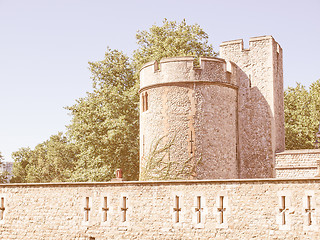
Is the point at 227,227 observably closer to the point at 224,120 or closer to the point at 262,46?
the point at 224,120

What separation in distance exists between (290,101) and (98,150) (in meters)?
15.7

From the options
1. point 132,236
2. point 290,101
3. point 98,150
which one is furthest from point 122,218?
point 290,101

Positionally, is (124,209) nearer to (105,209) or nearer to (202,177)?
(105,209)

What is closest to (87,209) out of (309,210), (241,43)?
(309,210)

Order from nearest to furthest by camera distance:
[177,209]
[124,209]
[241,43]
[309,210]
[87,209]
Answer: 1. [309,210]
2. [177,209]
3. [124,209]
4. [87,209]
5. [241,43]

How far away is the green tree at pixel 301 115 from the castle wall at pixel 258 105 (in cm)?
900

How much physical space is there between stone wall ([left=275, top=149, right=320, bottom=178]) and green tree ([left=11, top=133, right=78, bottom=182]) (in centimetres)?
3143

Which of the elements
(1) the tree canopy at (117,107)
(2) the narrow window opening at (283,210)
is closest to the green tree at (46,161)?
(1) the tree canopy at (117,107)

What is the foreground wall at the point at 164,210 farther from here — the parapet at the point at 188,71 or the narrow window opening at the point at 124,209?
the parapet at the point at 188,71

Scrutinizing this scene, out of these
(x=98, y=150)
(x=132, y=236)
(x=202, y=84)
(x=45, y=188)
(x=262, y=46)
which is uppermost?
(x=262, y=46)

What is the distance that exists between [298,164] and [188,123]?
5.17 m

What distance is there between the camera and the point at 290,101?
123ft

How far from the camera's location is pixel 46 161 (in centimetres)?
6031

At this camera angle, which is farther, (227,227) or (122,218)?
(122,218)
